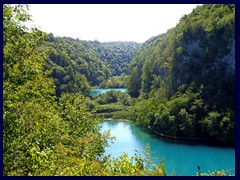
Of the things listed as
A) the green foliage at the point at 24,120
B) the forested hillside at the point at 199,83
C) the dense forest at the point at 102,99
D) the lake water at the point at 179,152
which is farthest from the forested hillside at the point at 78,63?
the forested hillside at the point at 199,83

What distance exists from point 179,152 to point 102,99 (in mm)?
36824

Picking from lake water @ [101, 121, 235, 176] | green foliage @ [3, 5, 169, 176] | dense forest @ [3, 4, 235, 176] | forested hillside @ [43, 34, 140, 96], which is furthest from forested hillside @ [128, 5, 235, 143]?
green foliage @ [3, 5, 169, 176]

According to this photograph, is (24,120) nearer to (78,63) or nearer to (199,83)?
(199,83)

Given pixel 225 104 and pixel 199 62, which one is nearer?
pixel 225 104

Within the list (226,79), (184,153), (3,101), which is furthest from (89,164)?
(226,79)

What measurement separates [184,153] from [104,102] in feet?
122

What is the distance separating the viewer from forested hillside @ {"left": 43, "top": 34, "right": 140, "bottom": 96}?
64.2m

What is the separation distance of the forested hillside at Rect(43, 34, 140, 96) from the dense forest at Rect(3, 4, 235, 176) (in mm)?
332

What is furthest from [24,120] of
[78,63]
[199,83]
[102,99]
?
[78,63]

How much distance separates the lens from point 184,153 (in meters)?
35.4

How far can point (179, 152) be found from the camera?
A: 35.8m

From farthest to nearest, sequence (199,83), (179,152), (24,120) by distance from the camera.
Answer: (199,83) < (179,152) < (24,120)

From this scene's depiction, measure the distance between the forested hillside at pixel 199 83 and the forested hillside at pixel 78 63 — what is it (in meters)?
15.1

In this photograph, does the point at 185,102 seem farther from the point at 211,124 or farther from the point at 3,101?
the point at 3,101
